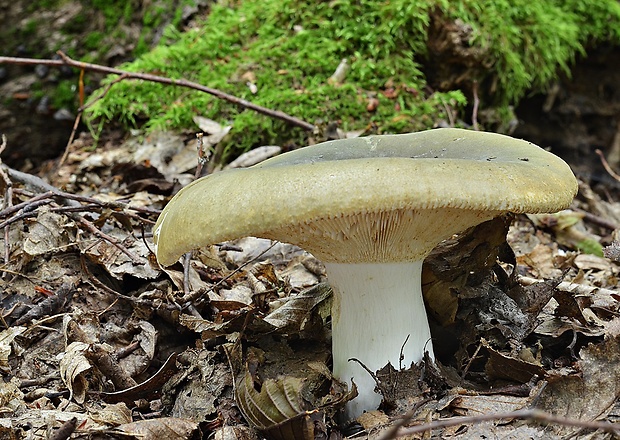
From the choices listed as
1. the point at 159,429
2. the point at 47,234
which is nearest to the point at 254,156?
the point at 47,234

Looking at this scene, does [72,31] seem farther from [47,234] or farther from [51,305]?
[51,305]

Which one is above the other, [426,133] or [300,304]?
[426,133]

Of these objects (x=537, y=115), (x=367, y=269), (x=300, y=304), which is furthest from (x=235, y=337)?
(x=537, y=115)

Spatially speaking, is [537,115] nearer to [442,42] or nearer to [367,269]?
[442,42]

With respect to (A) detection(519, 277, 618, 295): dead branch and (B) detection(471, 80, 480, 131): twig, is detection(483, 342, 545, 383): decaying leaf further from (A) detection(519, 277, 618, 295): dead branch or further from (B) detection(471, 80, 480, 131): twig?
(B) detection(471, 80, 480, 131): twig

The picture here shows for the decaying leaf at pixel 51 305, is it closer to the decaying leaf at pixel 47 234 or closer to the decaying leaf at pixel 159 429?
the decaying leaf at pixel 47 234

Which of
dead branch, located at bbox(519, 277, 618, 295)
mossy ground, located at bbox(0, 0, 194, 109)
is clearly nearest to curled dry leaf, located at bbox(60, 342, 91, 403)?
dead branch, located at bbox(519, 277, 618, 295)
